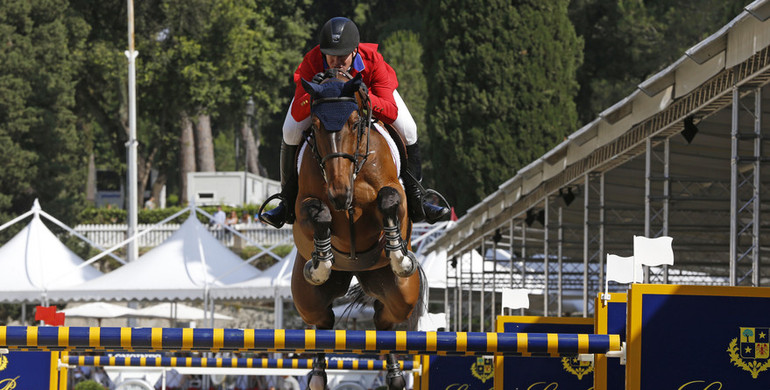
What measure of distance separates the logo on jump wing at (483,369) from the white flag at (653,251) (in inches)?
162

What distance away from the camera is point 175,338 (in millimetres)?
5523

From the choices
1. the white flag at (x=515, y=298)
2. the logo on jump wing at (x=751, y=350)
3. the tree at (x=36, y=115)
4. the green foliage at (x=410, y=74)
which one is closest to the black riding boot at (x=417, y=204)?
the white flag at (x=515, y=298)

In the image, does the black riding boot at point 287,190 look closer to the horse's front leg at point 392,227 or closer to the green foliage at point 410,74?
the horse's front leg at point 392,227

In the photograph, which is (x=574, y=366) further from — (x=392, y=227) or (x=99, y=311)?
(x=99, y=311)

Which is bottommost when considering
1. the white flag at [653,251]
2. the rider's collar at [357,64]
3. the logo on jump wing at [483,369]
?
the logo on jump wing at [483,369]

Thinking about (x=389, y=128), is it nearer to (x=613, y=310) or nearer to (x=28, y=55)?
(x=613, y=310)

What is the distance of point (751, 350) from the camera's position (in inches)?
217

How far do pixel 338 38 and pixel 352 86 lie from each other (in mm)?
432

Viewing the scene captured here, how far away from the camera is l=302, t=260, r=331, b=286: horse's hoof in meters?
6.55

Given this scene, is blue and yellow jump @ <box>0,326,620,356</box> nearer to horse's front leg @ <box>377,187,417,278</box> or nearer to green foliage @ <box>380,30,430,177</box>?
horse's front leg @ <box>377,187,417,278</box>

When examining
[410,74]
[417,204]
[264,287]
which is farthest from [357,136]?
[410,74]

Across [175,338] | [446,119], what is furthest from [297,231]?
[446,119]

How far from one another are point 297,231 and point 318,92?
92 centimetres

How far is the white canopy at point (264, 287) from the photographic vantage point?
20188 mm
